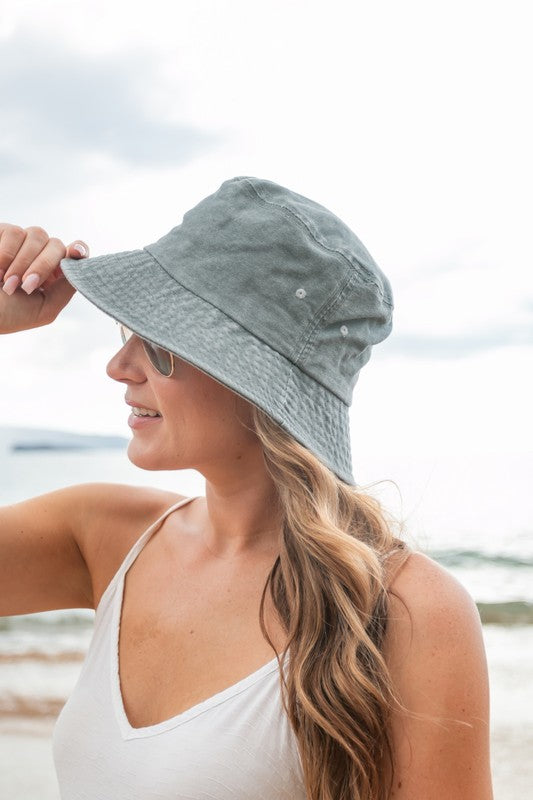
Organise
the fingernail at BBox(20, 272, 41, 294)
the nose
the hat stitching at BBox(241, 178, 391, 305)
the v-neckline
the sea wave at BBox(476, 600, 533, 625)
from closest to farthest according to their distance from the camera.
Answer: the v-neckline
the hat stitching at BBox(241, 178, 391, 305)
the nose
the fingernail at BBox(20, 272, 41, 294)
the sea wave at BBox(476, 600, 533, 625)

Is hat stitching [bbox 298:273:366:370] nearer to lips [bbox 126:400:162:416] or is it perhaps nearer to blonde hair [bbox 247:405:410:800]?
blonde hair [bbox 247:405:410:800]

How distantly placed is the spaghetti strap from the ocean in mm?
→ 565

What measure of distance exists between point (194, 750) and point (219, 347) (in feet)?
2.73

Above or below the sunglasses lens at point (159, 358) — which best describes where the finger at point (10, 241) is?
above

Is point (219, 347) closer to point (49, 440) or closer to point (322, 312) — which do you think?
point (322, 312)

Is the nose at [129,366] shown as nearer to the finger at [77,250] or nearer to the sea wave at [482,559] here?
the finger at [77,250]

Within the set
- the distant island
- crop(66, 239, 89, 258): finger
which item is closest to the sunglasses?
crop(66, 239, 89, 258): finger

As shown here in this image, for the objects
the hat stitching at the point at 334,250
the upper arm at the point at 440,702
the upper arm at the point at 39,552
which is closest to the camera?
the upper arm at the point at 440,702

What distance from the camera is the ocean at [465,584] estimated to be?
6738 mm

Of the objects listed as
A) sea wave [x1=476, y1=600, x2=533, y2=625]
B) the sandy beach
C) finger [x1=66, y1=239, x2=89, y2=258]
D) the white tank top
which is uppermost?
finger [x1=66, y1=239, x2=89, y2=258]

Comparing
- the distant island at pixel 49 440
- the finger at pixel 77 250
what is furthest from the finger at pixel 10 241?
the distant island at pixel 49 440

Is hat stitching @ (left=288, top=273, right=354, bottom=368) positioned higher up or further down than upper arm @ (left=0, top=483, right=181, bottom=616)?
higher up

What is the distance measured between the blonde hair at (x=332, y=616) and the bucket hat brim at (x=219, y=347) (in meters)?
0.07

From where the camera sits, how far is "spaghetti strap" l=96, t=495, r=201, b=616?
2223 mm
